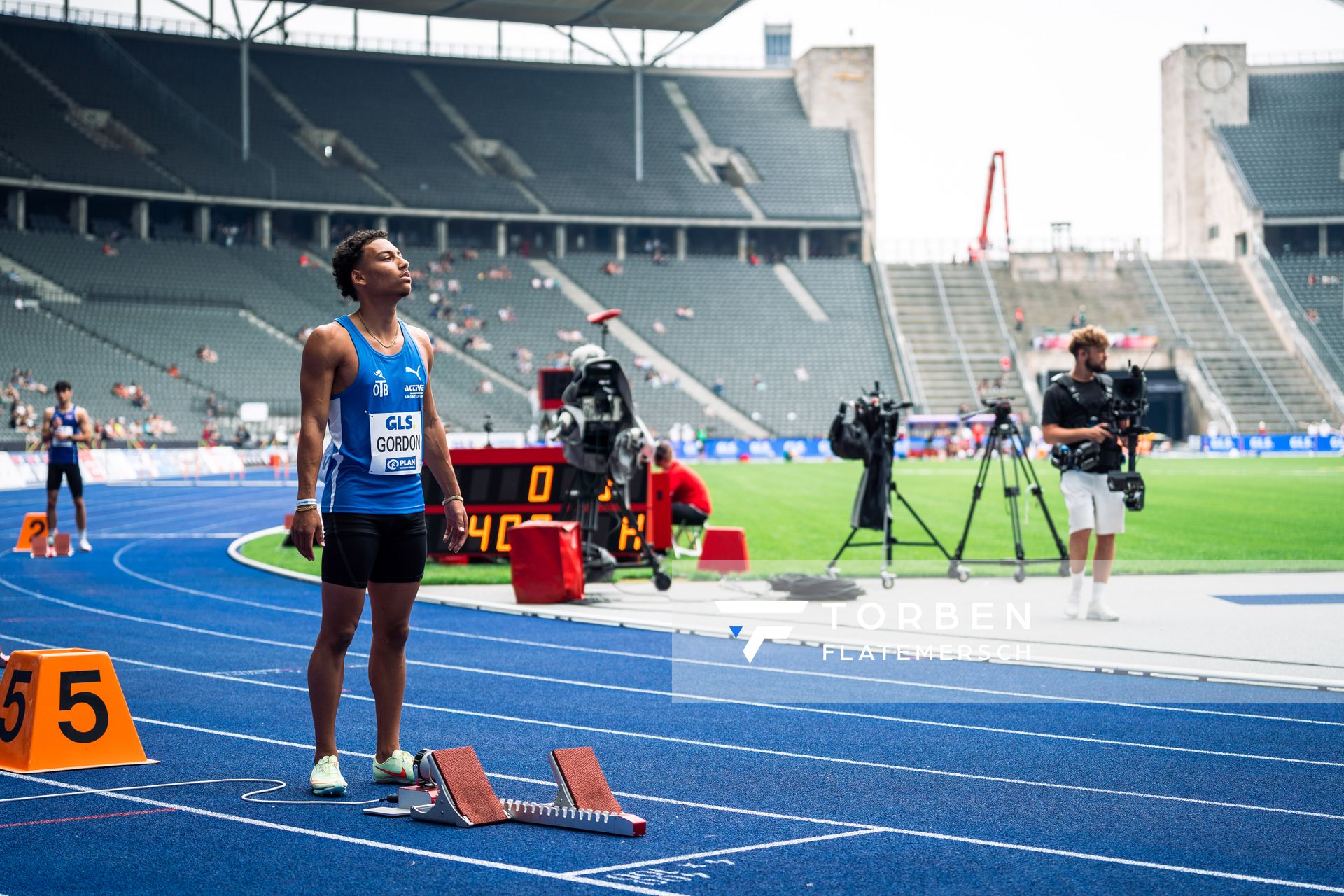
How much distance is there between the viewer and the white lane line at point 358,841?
4289mm

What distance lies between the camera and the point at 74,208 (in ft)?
170

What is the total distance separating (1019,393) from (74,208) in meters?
35.4

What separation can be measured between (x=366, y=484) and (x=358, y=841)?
129cm

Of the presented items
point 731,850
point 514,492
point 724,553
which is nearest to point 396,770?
point 731,850

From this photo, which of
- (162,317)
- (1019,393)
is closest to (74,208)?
(162,317)

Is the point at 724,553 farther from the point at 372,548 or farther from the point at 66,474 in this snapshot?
the point at 372,548

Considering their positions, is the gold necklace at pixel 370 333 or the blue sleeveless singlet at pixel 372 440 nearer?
the blue sleeveless singlet at pixel 372 440

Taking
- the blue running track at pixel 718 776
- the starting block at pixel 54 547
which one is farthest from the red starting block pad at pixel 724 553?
the starting block at pixel 54 547

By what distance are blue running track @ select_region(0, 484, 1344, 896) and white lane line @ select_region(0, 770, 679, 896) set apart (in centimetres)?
2

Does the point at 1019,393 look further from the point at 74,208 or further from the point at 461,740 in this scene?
the point at 461,740

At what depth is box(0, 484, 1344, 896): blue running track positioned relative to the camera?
175 inches

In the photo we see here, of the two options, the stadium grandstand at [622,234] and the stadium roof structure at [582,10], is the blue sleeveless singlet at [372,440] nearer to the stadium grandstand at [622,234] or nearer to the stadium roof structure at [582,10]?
the stadium grandstand at [622,234]

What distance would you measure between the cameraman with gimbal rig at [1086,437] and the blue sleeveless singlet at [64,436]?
453 inches

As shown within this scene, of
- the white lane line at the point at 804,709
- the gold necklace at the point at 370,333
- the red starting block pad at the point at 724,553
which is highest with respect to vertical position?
the gold necklace at the point at 370,333
